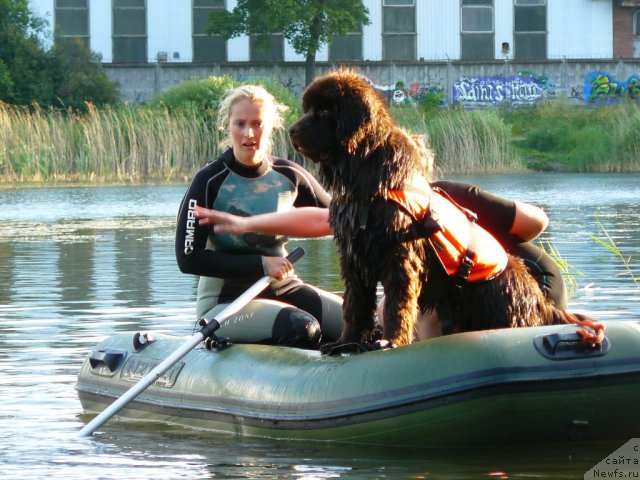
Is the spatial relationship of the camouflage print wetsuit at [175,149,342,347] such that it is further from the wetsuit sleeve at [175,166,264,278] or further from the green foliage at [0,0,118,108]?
the green foliage at [0,0,118,108]

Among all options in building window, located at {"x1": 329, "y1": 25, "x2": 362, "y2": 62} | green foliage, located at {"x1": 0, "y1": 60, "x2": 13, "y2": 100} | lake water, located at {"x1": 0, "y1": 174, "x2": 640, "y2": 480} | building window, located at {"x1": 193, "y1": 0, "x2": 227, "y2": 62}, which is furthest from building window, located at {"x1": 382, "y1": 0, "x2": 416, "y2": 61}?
lake water, located at {"x1": 0, "y1": 174, "x2": 640, "y2": 480}

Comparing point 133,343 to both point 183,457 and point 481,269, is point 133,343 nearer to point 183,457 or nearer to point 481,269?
point 183,457

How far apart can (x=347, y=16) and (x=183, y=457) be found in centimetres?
3426

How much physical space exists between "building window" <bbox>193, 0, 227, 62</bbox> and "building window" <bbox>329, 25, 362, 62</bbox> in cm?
322

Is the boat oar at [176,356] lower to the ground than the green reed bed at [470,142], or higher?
lower

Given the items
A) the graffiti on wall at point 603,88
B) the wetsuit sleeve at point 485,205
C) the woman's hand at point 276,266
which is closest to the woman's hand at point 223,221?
the woman's hand at point 276,266

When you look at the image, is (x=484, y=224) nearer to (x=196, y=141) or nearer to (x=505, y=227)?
(x=505, y=227)

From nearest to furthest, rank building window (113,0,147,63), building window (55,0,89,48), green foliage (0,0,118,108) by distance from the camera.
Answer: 1. green foliage (0,0,118,108)
2. building window (55,0,89,48)
3. building window (113,0,147,63)

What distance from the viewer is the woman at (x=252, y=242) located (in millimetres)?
6762

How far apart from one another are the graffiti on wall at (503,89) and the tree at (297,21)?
340 cm

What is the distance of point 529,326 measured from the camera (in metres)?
6.09

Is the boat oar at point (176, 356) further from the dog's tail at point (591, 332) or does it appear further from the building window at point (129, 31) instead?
the building window at point (129, 31)

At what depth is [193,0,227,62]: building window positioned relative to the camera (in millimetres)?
42609

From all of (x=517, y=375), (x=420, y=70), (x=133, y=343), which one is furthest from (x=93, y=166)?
(x=517, y=375)
